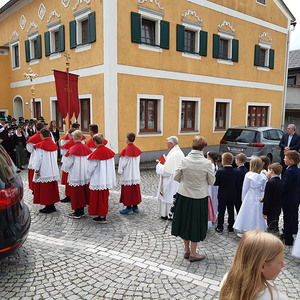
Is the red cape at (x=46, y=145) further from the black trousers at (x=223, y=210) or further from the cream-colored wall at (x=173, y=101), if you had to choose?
the cream-colored wall at (x=173, y=101)

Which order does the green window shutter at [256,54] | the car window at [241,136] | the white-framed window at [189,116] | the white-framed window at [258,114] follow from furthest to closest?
the white-framed window at [258,114] < the green window shutter at [256,54] < the white-framed window at [189,116] < the car window at [241,136]

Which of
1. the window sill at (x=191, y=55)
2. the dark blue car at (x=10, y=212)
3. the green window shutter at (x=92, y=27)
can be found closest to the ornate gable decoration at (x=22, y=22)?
the green window shutter at (x=92, y=27)

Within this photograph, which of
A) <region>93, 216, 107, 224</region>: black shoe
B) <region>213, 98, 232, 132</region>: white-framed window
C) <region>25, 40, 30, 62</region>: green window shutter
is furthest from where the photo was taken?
<region>25, 40, 30, 62</region>: green window shutter

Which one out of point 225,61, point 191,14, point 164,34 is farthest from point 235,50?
point 164,34

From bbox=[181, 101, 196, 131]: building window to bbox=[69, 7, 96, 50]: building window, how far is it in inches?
216

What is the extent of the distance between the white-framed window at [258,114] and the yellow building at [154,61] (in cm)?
7

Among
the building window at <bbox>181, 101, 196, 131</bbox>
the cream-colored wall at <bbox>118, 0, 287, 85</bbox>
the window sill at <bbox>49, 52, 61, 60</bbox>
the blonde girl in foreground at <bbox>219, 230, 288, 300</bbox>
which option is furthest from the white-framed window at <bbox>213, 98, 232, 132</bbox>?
the blonde girl in foreground at <bbox>219, 230, 288, 300</bbox>

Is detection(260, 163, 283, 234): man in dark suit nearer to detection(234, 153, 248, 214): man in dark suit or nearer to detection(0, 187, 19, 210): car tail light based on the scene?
detection(234, 153, 248, 214): man in dark suit

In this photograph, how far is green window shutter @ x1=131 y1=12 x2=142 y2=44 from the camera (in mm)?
12164

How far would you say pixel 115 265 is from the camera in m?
4.19

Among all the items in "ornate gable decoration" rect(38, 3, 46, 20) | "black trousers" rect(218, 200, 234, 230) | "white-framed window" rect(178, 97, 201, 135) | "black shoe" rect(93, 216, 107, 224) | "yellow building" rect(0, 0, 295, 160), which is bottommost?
"black shoe" rect(93, 216, 107, 224)

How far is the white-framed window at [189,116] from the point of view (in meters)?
14.8

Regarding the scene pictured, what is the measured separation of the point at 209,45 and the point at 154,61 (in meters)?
3.91

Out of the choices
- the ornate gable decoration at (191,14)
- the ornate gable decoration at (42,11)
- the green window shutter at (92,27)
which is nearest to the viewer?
the green window shutter at (92,27)
